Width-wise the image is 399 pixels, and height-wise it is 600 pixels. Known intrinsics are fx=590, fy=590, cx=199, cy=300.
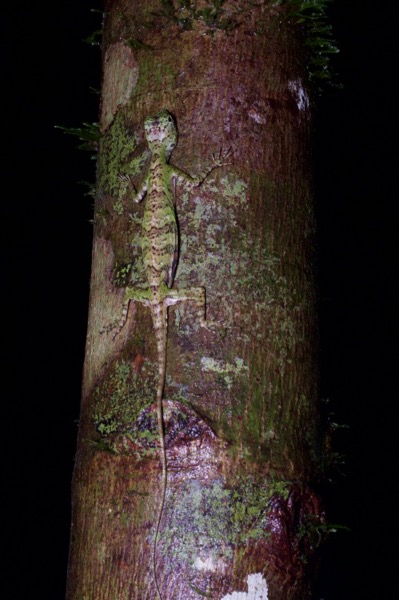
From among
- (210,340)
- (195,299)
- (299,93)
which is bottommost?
(210,340)

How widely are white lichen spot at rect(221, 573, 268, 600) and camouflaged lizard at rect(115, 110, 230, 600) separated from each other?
1.85 ft

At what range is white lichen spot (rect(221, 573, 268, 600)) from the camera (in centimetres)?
164

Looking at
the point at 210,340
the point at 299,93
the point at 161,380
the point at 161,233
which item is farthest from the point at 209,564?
the point at 299,93

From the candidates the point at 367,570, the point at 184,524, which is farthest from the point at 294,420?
the point at 367,570

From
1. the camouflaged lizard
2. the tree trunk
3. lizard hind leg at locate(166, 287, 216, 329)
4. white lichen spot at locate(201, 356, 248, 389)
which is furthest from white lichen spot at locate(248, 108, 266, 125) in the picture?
white lichen spot at locate(201, 356, 248, 389)

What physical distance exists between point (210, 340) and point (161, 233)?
456 millimetres

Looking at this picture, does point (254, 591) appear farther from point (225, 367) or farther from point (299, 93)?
point (299, 93)

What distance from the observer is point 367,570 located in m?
6.62

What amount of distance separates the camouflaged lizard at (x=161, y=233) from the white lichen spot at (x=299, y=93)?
1.43 ft

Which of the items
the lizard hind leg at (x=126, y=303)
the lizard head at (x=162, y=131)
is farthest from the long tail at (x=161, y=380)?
the lizard head at (x=162, y=131)

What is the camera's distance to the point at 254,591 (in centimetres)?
165

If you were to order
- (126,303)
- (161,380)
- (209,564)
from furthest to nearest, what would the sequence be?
(126,303) → (161,380) → (209,564)

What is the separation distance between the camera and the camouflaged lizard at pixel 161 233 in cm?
186

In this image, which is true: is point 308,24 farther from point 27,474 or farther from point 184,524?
point 27,474
